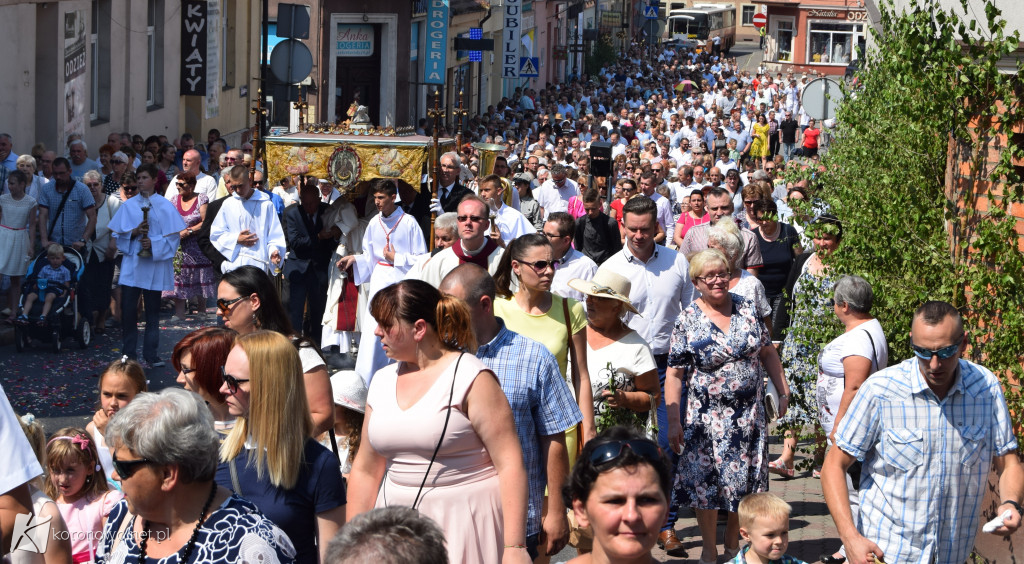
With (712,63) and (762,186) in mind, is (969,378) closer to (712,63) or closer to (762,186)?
(762,186)

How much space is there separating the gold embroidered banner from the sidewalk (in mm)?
5110

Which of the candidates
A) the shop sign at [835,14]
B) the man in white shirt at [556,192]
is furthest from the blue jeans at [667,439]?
the shop sign at [835,14]

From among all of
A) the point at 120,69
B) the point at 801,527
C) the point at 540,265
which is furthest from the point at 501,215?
the point at 120,69

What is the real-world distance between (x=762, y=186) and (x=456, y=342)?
7032 mm

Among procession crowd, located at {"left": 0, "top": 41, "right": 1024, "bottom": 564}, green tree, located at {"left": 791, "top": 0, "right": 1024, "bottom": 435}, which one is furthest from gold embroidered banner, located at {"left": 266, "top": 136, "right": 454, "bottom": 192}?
green tree, located at {"left": 791, "top": 0, "right": 1024, "bottom": 435}

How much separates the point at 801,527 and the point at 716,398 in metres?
1.47

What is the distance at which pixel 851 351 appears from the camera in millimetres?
7027

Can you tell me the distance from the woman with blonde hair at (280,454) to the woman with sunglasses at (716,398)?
2867 mm

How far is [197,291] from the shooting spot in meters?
13.6

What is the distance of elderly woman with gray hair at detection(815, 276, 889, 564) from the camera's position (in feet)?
22.9

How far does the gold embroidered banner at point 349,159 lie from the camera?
12.8 meters

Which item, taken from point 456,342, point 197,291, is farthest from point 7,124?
point 456,342

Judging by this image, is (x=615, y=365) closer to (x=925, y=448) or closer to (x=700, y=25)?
(x=925, y=448)

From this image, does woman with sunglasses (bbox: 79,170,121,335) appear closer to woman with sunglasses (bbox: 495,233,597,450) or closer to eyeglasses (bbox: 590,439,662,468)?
woman with sunglasses (bbox: 495,233,597,450)
